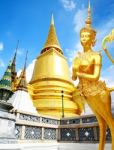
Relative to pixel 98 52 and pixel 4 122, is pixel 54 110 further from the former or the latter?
pixel 98 52

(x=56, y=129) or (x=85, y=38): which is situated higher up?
(x=85, y=38)

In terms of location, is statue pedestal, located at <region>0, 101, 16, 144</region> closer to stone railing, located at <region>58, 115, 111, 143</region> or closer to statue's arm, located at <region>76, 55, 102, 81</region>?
statue's arm, located at <region>76, 55, 102, 81</region>

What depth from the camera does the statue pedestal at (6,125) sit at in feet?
15.8

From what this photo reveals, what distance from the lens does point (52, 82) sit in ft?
44.2

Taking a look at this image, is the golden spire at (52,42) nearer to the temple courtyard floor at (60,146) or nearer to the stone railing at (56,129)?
the stone railing at (56,129)

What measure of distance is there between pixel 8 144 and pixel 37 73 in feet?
33.1

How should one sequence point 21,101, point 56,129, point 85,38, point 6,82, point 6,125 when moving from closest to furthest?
point 85,38
point 6,125
point 6,82
point 56,129
point 21,101

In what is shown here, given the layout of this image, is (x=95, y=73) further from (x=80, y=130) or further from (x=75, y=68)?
(x=80, y=130)

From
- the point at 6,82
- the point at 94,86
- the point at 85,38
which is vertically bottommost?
the point at 94,86

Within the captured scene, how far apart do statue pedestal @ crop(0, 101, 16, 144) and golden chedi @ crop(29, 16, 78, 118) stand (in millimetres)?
5693

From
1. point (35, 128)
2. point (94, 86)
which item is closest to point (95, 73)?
point (94, 86)

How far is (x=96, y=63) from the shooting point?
11.8 ft

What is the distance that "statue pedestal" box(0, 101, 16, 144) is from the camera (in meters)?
4.83

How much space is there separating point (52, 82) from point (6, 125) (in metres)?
8.48
